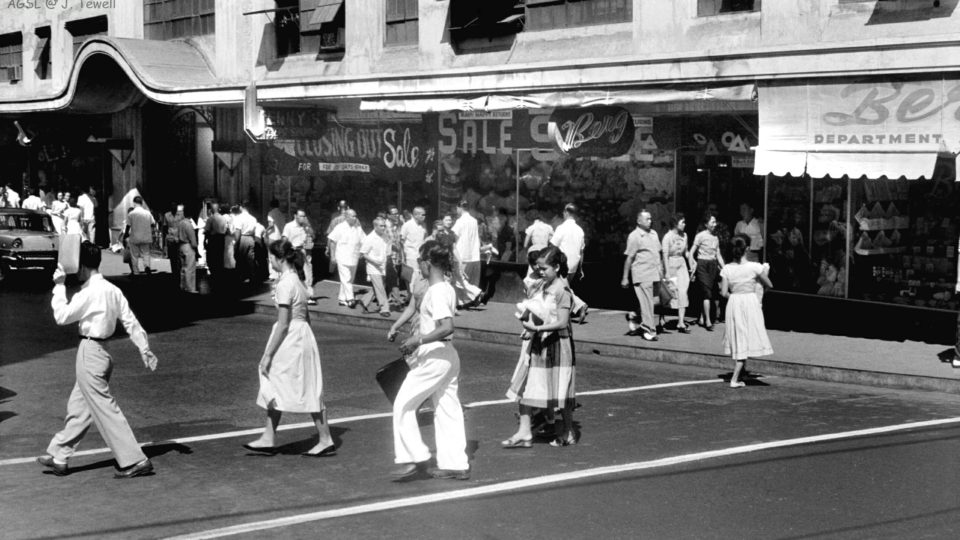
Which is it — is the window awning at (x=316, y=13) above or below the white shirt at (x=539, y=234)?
above

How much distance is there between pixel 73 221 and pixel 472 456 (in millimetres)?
24350

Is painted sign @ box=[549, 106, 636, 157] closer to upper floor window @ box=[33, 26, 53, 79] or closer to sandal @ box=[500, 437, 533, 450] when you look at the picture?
sandal @ box=[500, 437, 533, 450]

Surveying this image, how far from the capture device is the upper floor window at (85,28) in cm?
3556

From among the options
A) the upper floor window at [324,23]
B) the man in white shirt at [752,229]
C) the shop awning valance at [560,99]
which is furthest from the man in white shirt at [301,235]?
the man in white shirt at [752,229]

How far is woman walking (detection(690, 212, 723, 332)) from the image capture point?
18516 millimetres

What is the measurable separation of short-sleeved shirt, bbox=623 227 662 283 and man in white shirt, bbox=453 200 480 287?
14.2 feet

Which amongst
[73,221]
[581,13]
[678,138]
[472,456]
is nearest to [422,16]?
[581,13]

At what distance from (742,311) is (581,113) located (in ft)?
22.7

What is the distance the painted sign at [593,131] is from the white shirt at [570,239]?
5.61 feet

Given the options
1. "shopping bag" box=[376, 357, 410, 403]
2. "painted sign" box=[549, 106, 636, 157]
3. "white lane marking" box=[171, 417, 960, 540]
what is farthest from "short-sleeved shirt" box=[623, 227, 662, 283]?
"shopping bag" box=[376, 357, 410, 403]

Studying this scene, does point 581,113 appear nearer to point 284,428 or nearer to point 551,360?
point 284,428

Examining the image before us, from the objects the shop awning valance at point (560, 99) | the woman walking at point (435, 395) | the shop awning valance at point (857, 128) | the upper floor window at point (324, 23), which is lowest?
the woman walking at point (435, 395)

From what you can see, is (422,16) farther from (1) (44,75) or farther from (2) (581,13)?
(1) (44,75)

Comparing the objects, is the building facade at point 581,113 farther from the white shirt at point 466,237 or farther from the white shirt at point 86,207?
the white shirt at point 466,237
